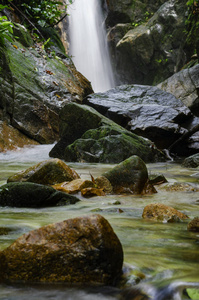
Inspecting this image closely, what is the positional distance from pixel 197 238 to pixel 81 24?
26588 mm

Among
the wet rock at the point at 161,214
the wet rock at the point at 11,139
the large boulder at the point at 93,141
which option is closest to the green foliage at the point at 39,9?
the wet rock at the point at 11,139

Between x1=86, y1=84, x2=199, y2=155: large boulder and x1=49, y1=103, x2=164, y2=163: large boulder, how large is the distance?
1518 millimetres

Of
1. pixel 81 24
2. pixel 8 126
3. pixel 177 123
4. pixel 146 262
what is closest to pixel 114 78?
pixel 81 24

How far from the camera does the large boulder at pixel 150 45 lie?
72.5 ft

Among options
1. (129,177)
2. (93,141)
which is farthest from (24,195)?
(93,141)

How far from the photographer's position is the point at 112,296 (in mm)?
1492

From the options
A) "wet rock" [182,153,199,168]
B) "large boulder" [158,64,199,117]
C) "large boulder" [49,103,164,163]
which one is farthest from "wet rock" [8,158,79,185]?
"large boulder" [158,64,199,117]

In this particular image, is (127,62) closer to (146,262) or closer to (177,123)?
(177,123)

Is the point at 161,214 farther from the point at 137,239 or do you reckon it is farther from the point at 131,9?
the point at 131,9

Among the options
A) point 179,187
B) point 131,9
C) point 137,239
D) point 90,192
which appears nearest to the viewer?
point 137,239

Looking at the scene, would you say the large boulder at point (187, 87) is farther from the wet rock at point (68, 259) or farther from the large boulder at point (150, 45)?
the wet rock at point (68, 259)

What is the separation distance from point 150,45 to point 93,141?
1692 cm

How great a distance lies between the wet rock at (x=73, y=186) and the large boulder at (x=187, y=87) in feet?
34.2

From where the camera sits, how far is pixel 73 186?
4316mm
